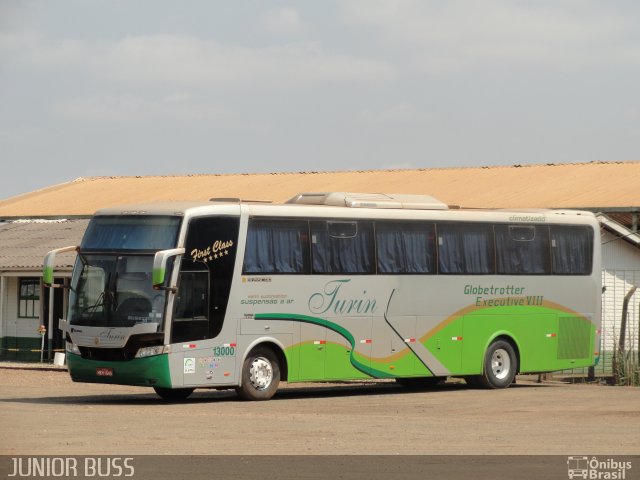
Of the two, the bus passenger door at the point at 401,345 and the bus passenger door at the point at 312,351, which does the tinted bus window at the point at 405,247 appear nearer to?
the bus passenger door at the point at 401,345

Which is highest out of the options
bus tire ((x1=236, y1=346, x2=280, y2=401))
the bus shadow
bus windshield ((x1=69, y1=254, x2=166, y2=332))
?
bus windshield ((x1=69, y1=254, x2=166, y2=332))

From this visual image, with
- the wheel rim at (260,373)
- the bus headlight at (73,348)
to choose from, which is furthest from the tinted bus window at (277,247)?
the bus headlight at (73,348)

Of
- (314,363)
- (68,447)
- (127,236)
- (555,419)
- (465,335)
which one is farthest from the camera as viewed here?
(465,335)

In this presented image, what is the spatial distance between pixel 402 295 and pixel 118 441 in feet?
35.0

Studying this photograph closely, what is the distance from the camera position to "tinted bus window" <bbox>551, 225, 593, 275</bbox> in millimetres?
27703

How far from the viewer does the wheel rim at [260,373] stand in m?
23.1

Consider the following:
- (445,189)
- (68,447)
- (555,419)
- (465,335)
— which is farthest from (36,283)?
(68,447)

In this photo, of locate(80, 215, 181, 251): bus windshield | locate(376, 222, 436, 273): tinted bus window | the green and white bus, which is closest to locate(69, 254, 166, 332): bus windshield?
the green and white bus

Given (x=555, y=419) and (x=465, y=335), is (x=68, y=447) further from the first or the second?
(x=465, y=335)
